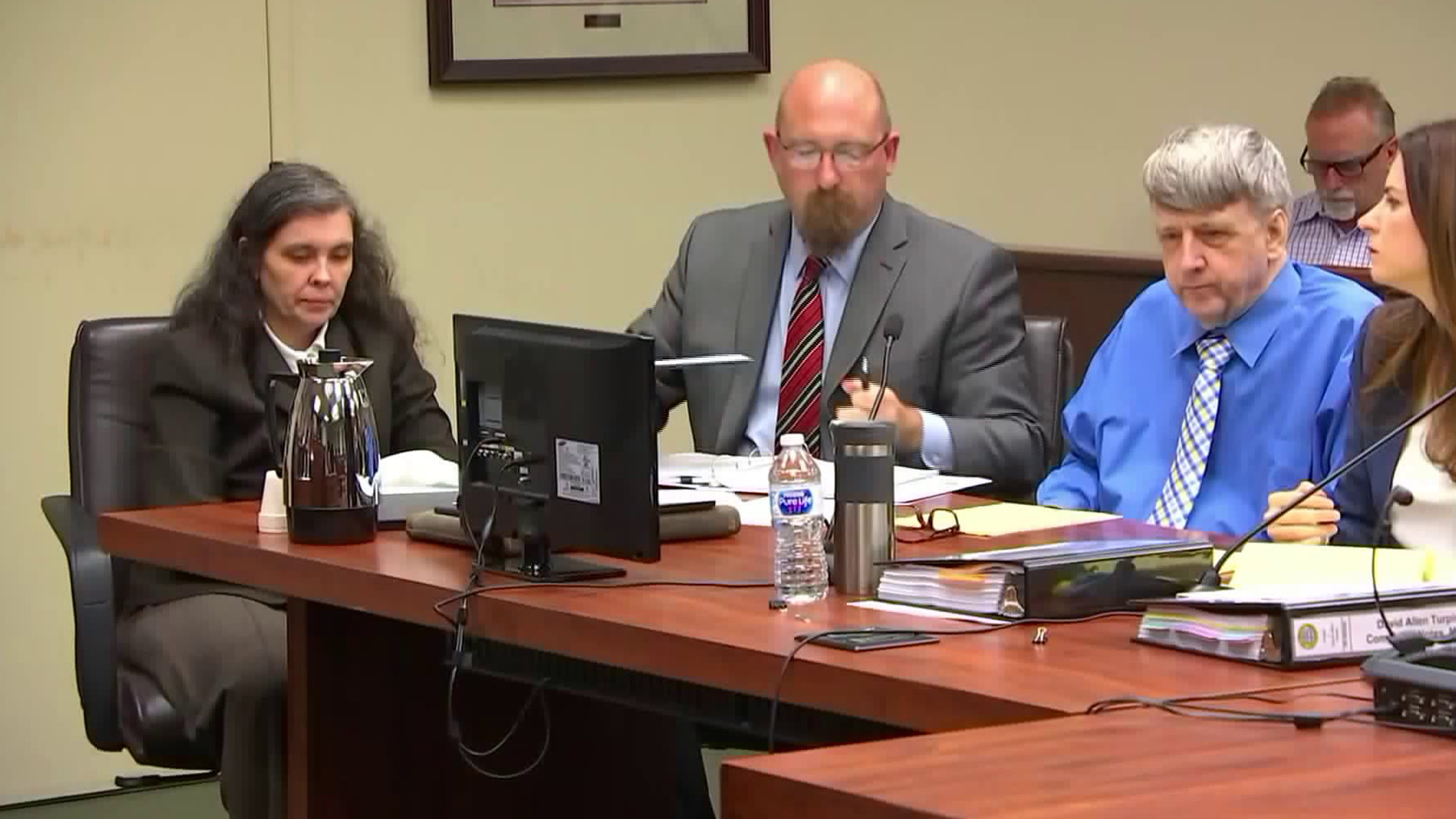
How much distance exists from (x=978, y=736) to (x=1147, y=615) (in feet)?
1.43

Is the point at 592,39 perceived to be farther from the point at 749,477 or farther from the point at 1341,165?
the point at 1341,165

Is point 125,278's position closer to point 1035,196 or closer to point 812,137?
point 812,137

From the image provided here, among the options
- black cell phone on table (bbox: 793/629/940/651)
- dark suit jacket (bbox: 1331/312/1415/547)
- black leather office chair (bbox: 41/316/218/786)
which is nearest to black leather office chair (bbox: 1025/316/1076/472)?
dark suit jacket (bbox: 1331/312/1415/547)

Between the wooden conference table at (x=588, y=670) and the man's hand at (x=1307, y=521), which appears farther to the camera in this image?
the man's hand at (x=1307, y=521)

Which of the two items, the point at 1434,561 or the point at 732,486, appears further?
the point at 732,486

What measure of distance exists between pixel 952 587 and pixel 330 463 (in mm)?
935

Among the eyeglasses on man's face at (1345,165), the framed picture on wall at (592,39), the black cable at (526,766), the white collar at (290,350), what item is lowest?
the black cable at (526,766)

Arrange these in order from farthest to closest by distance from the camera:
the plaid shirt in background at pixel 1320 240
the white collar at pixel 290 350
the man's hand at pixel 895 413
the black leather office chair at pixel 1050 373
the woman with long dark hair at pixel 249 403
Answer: the plaid shirt in background at pixel 1320 240
the black leather office chair at pixel 1050 373
the white collar at pixel 290 350
the man's hand at pixel 895 413
the woman with long dark hair at pixel 249 403

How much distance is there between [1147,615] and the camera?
1972mm

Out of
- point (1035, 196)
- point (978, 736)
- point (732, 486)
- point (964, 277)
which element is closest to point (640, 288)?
point (1035, 196)

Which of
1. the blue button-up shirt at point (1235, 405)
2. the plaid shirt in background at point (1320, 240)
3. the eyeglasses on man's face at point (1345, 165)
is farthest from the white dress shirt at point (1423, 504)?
the eyeglasses on man's face at point (1345, 165)

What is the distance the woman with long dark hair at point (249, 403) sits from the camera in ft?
9.93

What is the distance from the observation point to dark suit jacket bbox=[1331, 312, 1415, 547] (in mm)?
2768

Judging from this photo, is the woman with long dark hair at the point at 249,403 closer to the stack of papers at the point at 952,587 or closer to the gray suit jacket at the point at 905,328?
the gray suit jacket at the point at 905,328
